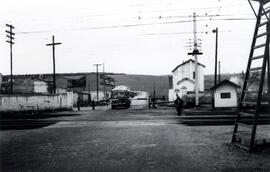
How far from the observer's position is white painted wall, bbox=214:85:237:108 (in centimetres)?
3816

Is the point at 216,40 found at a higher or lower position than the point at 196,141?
higher

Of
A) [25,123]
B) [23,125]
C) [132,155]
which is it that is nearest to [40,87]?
[25,123]

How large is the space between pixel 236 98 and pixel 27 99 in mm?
26373

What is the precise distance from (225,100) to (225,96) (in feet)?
1.60

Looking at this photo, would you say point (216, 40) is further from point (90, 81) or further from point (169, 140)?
point (90, 81)

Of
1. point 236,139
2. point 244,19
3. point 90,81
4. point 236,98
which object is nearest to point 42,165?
point 236,139

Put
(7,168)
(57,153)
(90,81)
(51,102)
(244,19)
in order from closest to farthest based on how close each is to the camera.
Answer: (7,168), (57,153), (244,19), (51,102), (90,81)

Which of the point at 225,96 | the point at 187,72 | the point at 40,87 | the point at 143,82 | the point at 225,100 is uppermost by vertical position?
the point at 143,82

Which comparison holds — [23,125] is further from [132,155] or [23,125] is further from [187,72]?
[187,72]

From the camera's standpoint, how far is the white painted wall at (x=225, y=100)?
38.2 m

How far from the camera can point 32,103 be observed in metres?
40.4

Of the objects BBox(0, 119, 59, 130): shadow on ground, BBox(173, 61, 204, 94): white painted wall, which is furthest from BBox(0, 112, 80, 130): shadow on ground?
BBox(173, 61, 204, 94): white painted wall

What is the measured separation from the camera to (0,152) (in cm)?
992

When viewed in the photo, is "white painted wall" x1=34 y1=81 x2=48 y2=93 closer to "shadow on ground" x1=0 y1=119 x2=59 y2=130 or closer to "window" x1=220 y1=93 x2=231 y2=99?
"window" x1=220 y1=93 x2=231 y2=99
